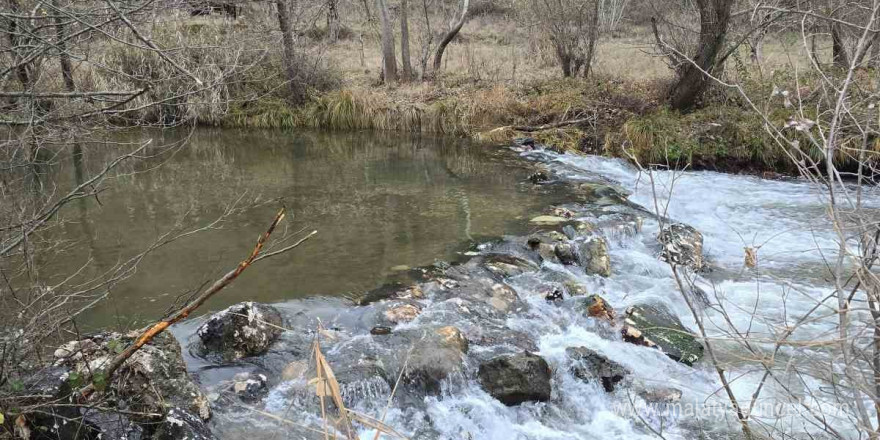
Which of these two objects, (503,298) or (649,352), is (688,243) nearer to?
(649,352)

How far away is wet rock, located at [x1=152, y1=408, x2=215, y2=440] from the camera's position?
306cm

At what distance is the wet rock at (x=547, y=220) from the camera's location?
750cm

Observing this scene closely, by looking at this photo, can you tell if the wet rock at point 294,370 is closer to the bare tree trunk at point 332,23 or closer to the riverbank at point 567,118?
the riverbank at point 567,118

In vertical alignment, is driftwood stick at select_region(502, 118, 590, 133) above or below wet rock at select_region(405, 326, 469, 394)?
above

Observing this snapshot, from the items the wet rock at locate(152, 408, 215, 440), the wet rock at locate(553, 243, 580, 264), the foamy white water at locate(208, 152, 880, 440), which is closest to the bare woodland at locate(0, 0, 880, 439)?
the foamy white water at locate(208, 152, 880, 440)

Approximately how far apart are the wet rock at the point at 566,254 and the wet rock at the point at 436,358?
7.02 feet

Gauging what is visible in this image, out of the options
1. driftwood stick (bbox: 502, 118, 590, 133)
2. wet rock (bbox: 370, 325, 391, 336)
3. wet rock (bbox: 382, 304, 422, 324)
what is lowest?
wet rock (bbox: 370, 325, 391, 336)

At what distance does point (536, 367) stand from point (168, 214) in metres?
5.28

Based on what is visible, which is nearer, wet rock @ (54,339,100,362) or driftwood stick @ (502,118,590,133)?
wet rock @ (54,339,100,362)

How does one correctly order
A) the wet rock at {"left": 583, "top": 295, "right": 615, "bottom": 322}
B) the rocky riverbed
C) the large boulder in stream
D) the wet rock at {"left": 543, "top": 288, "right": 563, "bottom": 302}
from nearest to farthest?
the large boulder in stream → the rocky riverbed → the wet rock at {"left": 583, "top": 295, "right": 615, "bottom": 322} → the wet rock at {"left": 543, "top": 288, "right": 563, "bottom": 302}

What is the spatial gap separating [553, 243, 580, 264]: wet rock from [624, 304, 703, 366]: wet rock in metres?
1.22

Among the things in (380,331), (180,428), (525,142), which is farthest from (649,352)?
(525,142)

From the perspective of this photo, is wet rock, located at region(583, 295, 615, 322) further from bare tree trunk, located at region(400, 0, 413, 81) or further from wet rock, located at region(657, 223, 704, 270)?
bare tree trunk, located at region(400, 0, 413, 81)

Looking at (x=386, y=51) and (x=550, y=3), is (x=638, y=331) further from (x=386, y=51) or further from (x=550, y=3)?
(x=386, y=51)
